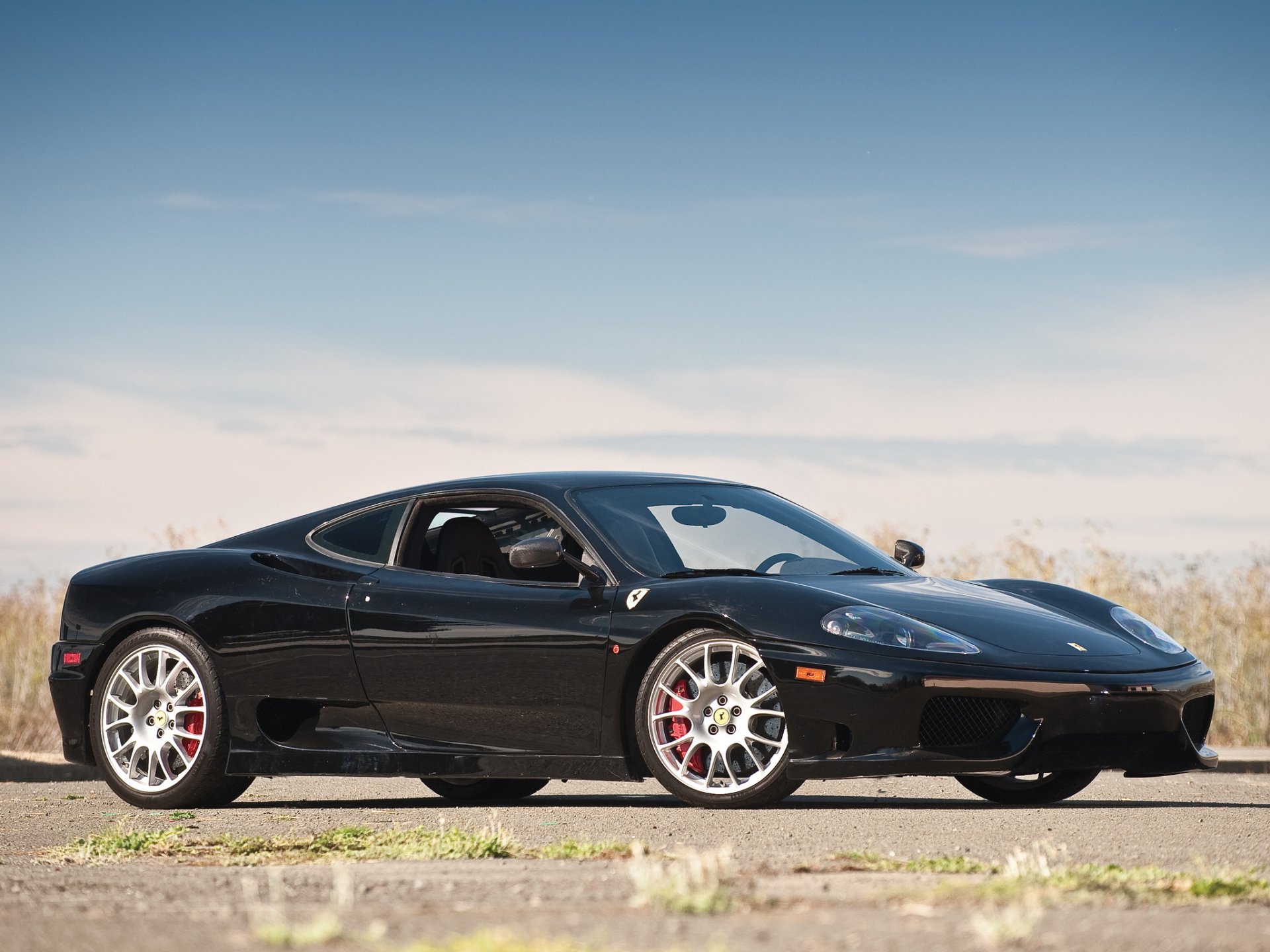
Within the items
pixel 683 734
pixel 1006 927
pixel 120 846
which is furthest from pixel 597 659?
pixel 1006 927

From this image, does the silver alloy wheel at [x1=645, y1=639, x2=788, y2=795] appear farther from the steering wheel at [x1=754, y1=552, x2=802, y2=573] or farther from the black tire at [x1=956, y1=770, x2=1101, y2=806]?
the black tire at [x1=956, y1=770, x2=1101, y2=806]

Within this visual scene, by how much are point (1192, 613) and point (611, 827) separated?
1180 centimetres

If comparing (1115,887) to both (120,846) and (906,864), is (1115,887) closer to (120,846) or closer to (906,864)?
(906,864)

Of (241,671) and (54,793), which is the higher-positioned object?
(241,671)

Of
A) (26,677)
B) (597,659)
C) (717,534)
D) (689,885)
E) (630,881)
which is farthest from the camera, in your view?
(26,677)

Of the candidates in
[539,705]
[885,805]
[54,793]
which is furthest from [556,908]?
[54,793]

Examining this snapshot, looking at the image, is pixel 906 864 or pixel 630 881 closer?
pixel 630 881

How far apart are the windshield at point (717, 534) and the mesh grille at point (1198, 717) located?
148 centimetres

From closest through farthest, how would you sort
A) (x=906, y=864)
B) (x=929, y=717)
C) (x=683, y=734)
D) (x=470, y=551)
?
(x=906, y=864)
(x=929, y=717)
(x=683, y=734)
(x=470, y=551)

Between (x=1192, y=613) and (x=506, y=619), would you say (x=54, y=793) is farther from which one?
(x=1192, y=613)

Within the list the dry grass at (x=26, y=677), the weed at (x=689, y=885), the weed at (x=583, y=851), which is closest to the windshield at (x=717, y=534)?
the weed at (x=583, y=851)

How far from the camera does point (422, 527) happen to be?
27.1ft

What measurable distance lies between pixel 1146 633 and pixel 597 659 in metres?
2.50

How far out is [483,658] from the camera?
24.7 ft
